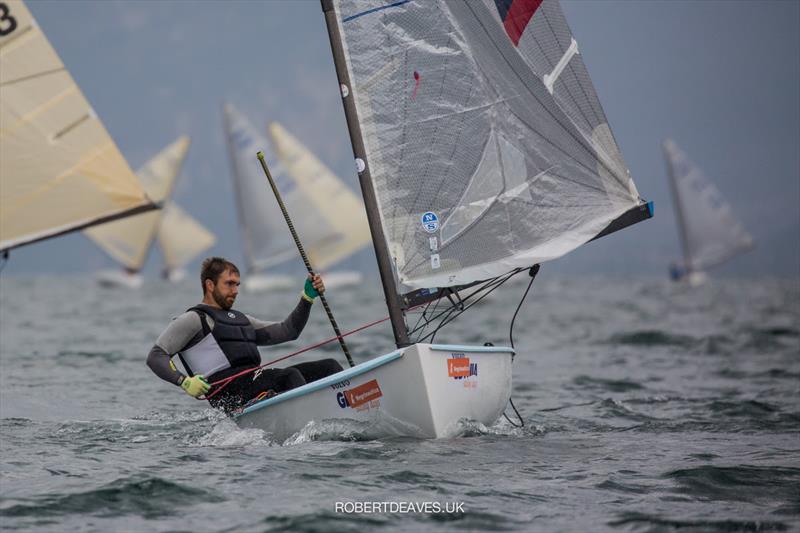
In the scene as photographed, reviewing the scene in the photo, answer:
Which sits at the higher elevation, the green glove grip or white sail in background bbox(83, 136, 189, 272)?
white sail in background bbox(83, 136, 189, 272)

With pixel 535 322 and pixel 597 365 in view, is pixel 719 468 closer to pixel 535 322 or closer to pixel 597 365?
pixel 597 365

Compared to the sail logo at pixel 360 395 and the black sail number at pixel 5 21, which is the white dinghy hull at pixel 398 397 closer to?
the sail logo at pixel 360 395

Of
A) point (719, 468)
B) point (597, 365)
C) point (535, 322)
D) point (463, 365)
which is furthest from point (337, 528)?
point (535, 322)

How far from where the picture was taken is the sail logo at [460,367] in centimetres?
686

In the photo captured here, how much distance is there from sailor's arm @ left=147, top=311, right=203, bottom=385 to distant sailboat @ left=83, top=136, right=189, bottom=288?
104ft

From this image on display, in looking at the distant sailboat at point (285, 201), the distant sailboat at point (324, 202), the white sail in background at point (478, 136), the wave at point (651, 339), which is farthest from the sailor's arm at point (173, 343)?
the distant sailboat at point (324, 202)

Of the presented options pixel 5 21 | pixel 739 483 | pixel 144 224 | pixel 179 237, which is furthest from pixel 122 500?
pixel 179 237

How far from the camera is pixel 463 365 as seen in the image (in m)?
6.99

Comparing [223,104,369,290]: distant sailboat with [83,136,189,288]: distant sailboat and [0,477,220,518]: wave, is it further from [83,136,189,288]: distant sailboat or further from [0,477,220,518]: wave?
[0,477,220,518]: wave

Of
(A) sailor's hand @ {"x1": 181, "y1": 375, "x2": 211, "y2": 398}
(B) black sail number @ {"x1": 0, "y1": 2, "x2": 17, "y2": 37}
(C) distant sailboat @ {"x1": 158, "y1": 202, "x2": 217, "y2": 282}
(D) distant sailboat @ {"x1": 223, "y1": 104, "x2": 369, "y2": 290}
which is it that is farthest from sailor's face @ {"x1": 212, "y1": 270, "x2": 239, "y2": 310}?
(C) distant sailboat @ {"x1": 158, "y1": 202, "x2": 217, "y2": 282}

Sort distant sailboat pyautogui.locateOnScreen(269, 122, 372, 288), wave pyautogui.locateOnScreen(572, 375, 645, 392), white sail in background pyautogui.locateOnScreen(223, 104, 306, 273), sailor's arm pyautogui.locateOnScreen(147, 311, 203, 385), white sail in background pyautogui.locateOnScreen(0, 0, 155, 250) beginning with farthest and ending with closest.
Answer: distant sailboat pyautogui.locateOnScreen(269, 122, 372, 288) < white sail in background pyautogui.locateOnScreen(223, 104, 306, 273) < wave pyautogui.locateOnScreen(572, 375, 645, 392) < white sail in background pyautogui.locateOnScreen(0, 0, 155, 250) < sailor's arm pyautogui.locateOnScreen(147, 311, 203, 385)

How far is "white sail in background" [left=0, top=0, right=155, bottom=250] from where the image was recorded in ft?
32.7

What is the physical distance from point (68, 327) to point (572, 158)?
598 inches

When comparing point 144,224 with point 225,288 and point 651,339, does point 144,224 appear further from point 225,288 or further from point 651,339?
point 225,288
